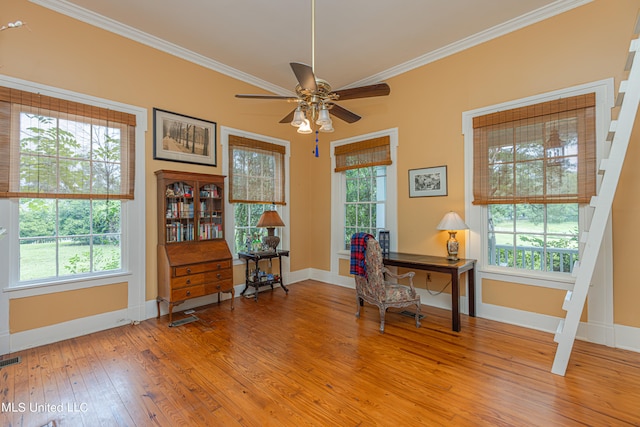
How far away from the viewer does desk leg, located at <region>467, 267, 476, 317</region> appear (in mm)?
3523

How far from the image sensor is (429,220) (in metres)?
4.05

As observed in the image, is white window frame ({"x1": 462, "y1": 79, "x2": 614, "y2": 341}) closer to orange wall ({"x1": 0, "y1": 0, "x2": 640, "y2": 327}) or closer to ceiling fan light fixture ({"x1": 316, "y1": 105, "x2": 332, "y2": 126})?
orange wall ({"x1": 0, "y1": 0, "x2": 640, "y2": 327})

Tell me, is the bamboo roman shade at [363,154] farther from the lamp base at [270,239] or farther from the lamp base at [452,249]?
the lamp base at [270,239]

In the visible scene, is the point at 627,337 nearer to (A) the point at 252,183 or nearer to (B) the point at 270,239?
(B) the point at 270,239

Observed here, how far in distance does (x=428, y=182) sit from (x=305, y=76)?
8.44 ft

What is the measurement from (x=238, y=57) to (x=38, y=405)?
13.6 ft

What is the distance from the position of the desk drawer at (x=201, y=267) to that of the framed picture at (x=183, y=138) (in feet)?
4.71

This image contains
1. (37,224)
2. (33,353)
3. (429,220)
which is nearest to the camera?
(33,353)

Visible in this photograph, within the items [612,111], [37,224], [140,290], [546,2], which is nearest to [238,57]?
[37,224]

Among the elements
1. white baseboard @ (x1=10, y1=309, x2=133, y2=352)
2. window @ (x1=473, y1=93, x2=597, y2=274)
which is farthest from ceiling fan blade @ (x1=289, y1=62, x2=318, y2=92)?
white baseboard @ (x1=10, y1=309, x2=133, y2=352)

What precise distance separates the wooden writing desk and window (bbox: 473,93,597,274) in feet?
1.11

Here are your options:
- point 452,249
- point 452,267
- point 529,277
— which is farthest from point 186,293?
point 529,277

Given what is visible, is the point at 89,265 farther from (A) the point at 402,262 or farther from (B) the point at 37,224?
(A) the point at 402,262

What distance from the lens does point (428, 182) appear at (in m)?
4.07
